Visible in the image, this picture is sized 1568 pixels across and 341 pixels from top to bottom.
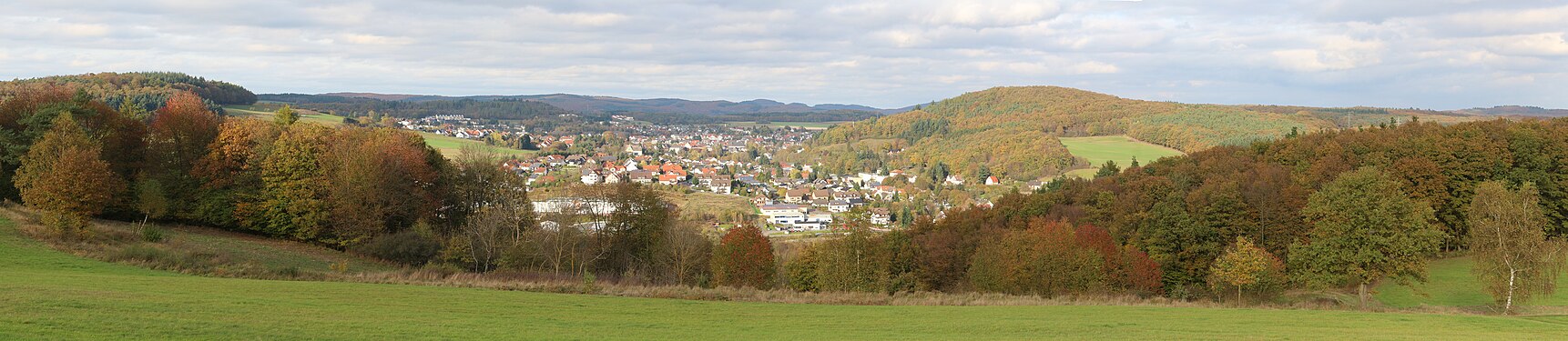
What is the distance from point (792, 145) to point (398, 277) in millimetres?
175168

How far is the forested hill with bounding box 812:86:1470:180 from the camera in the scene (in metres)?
115

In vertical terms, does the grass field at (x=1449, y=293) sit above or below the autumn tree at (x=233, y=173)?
below

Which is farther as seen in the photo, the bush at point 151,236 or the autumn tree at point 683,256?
the autumn tree at point 683,256

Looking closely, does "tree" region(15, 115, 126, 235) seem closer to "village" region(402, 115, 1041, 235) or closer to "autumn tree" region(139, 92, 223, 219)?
"autumn tree" region(139, 92, 223, 219)

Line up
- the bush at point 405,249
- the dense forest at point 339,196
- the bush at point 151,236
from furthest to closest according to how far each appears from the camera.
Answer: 1. the dense forest at point 339,196
2. the bush at point 405,249
3. the bush at point 151,236

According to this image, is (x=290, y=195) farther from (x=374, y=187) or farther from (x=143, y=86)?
(x=143, y=86)

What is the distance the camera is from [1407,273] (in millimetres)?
30812

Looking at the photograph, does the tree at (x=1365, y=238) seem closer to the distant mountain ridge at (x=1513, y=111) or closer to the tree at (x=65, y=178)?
the tree at (x=65, y=178)

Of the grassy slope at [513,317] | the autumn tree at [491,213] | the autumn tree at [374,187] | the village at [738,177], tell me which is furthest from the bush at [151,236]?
the village at [738,177]

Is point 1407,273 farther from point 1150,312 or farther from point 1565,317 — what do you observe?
point 1150,312

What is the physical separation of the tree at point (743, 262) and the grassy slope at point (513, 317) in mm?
14516

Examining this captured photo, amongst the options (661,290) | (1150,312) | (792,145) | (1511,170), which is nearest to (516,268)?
(661,290)

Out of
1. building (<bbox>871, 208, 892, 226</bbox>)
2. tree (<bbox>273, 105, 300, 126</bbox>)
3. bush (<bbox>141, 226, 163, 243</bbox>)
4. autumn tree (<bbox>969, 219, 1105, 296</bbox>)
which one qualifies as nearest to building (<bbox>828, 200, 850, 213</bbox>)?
building (<bbox>871, 208, 892, 226</bbox>)

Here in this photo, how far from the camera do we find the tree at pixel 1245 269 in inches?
1179
